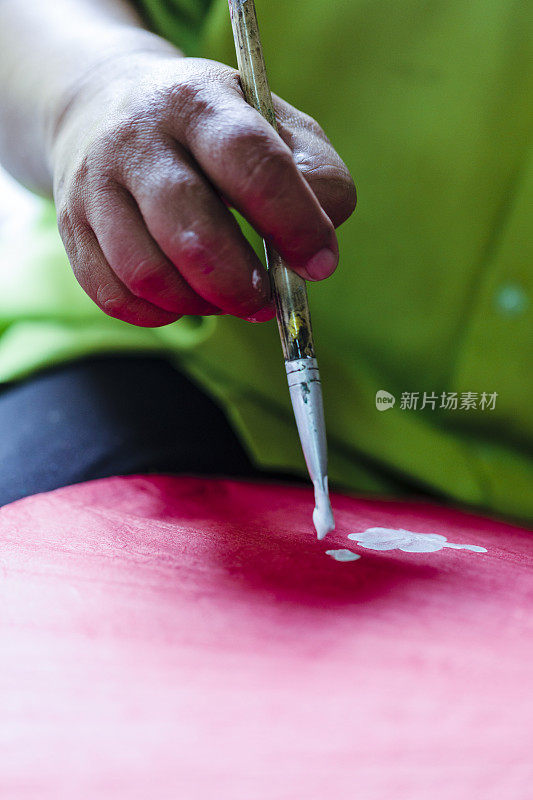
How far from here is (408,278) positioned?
44 centimetres

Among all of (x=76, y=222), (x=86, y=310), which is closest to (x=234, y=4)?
(x=76, y=222)

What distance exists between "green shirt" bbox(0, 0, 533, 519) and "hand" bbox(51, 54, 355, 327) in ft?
0.40

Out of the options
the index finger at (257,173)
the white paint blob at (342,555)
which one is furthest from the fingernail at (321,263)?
the white paint blob at (342,555)

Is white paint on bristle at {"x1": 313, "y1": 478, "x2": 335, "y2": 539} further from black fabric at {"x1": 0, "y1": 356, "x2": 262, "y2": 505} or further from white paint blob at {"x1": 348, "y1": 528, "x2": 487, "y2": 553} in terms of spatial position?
black fabric at {"x1": 0, "y1": 356, "x2": 262, "y2": 505}

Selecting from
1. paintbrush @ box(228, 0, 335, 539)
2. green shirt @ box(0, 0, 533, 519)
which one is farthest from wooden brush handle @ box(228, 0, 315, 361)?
green shirt @ box(0, 0, 533, 519)

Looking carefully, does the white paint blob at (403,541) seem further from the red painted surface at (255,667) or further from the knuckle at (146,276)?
the knuckle at (146,276)

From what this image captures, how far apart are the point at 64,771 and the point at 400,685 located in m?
0.09

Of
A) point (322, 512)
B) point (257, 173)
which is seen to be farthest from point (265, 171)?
point (322, 512)

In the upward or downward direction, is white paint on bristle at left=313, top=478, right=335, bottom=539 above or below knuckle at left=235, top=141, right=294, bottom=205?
below

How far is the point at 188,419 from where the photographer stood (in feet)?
1.47

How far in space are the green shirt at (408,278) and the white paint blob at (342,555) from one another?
14 cm

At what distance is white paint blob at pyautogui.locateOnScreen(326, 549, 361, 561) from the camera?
0.29 meters

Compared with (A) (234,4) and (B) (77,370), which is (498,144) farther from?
(B) (77,370)

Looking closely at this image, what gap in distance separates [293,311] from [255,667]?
165 millimetres
